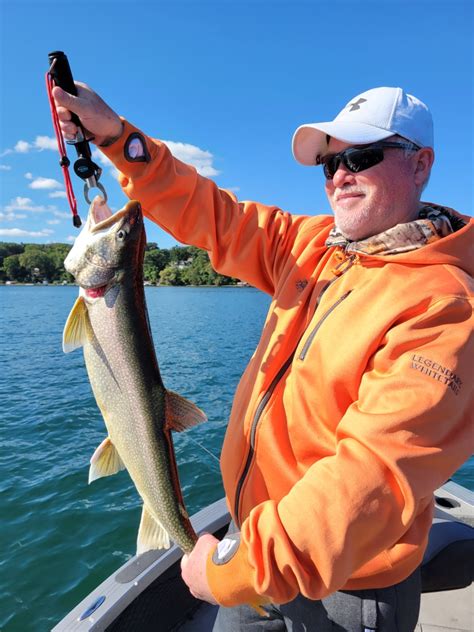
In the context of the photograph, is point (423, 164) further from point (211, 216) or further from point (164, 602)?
point (164, 602)

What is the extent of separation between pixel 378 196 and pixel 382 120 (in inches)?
16.3

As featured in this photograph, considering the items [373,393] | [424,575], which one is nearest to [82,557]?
[424,575]

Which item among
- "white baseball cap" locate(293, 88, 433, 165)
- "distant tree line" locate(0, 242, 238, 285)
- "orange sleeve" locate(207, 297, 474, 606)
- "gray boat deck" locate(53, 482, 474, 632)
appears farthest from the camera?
"distant tree line" locate(0, 242, 238, 285)

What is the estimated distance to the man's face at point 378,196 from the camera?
8.08 ft

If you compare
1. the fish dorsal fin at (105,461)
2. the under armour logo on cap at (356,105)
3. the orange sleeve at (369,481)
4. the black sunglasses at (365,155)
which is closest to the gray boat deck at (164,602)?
the fish dorsal fin at (105,461)

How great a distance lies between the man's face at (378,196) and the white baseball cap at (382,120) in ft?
0.36

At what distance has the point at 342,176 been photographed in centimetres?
255

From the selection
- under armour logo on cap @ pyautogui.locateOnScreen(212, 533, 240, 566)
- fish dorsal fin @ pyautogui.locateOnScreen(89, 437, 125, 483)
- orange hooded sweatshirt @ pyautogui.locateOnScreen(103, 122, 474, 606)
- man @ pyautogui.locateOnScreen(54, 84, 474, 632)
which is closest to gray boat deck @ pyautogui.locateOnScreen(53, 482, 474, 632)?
man @ pyautogui.locateOnScreen(54, 84, 474, 632)

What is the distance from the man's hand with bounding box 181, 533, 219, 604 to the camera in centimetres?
204

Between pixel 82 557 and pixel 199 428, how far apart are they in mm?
6112

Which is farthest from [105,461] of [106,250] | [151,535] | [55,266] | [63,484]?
[55,266]

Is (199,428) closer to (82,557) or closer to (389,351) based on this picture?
(82,557)

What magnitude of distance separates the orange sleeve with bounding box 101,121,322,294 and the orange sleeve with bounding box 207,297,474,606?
1.57m

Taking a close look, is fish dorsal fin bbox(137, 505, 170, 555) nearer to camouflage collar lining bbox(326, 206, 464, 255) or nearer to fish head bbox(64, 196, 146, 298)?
fish head bbox(64, 196, 146, 298)
